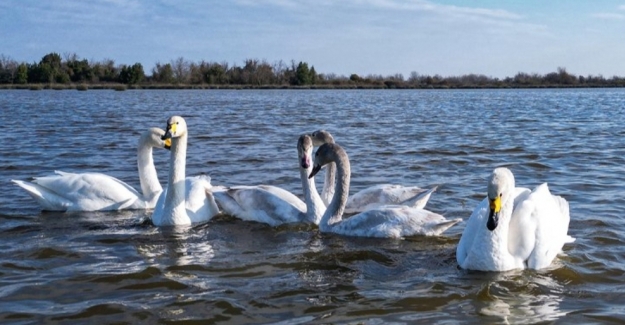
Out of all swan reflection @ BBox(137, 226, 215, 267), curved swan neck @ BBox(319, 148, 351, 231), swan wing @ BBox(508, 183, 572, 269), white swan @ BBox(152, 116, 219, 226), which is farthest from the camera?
white swan @ BBox(152, 116, 219, 226)

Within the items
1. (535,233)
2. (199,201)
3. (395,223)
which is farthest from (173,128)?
(535,233)

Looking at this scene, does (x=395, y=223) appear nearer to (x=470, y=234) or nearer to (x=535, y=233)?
(x=470, y=234)

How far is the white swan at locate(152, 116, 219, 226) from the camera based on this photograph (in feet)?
29.3

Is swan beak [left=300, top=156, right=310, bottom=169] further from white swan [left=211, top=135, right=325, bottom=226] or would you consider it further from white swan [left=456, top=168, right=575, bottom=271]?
white swan [left=456, top=168, right=575, bottom=271]

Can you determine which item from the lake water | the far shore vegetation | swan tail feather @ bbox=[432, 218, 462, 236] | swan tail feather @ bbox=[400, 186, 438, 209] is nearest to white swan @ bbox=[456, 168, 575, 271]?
the lake water

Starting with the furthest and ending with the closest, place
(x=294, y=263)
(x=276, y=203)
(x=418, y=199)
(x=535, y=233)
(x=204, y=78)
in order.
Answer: (x=204, y=78) < (x=418, y=199) < (x=276, y=203) < (x=294, y=263) < (x=535, y=233)

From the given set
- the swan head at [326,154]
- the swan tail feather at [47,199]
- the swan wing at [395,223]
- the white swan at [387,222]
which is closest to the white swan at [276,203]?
the swan head at [326,154]

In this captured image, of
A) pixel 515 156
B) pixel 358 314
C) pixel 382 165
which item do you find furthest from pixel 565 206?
pixel 515 156

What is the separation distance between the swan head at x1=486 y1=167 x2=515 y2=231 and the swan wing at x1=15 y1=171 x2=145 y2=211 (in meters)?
5.24

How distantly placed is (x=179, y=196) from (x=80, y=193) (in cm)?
152

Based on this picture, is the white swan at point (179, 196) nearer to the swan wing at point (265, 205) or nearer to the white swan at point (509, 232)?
the swan wing at point (265, 205)

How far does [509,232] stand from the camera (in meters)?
6.82

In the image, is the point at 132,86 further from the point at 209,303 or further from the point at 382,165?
the point at 209,303

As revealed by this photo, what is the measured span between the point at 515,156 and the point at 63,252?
1013 centimetres
